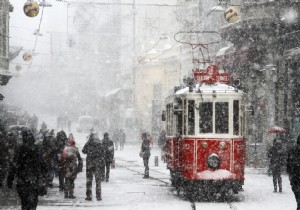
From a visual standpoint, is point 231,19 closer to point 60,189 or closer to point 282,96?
point 282,96

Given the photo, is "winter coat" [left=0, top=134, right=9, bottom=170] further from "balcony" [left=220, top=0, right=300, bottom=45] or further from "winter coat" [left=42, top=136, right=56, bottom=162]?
"balcony" [left=220, top=0, right=300, bottom=45]

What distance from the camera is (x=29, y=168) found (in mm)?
10891

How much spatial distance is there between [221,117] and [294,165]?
5.44 meters

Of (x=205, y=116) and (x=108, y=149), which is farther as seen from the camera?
(x=108, y=149)

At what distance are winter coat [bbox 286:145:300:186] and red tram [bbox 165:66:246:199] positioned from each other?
16.1 feet

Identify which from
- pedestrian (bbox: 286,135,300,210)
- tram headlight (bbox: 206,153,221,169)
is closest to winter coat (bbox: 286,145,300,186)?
pedestrian (bbox: 286,135,300,210)

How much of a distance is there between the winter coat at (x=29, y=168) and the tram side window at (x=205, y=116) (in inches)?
285

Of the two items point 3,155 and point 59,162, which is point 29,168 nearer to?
point 59,162

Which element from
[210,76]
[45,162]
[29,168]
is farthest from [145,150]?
[29,168]

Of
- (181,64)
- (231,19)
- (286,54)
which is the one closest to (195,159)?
(231,19)

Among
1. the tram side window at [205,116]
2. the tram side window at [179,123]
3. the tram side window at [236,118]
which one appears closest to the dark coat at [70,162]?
the tram side window at [179,123]

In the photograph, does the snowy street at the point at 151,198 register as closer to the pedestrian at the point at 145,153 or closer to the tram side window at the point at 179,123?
the pedestrian at the point at 145,153

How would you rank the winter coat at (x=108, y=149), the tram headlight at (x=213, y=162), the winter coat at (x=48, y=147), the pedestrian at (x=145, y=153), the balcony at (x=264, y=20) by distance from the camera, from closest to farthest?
the tram headlight at (x=213, y=162)
the winter coat at (x=48, y=147)
the winter coat at (x=108, y=149)
the pedestrian at (x=145, y=153)
the balcony at (x=264, y=20)

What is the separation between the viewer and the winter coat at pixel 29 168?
35.5 ft
